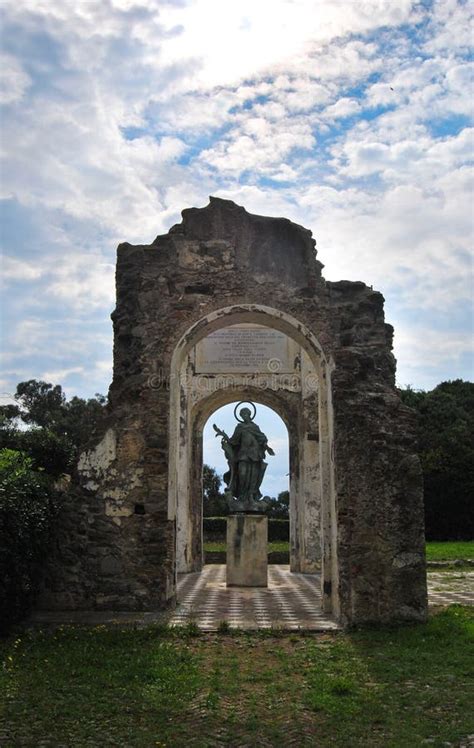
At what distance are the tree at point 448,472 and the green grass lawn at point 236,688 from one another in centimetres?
1882

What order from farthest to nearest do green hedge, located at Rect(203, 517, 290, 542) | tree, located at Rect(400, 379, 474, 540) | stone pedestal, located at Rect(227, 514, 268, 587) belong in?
1. tree, located at Rect(400, 379, 474, 540)
2. green hedge, located at Rect(203, 517, 290, 542)
3. stone pedestal, located at Rect(227, 514, 268, 587)

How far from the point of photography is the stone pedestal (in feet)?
40.9

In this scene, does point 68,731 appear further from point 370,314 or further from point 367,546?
point 370,314

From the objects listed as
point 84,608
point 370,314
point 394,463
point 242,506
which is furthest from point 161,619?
point 242,506

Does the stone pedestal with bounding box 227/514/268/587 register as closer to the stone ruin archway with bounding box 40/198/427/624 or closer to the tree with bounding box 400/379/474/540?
the stone ruin archway with bounding box 40/198/427/624

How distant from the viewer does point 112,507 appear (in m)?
8.62

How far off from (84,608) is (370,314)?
4.99m

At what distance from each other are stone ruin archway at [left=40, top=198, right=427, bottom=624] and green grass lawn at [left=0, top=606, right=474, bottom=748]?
50.3 inches

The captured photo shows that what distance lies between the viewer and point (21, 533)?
6859 millimetres

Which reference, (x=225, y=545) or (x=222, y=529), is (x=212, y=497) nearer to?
(x=222, y=529)

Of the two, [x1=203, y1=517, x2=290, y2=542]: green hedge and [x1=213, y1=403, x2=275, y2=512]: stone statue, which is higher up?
[x1=213, y1=403, x2=275, y2=512]: stone statue

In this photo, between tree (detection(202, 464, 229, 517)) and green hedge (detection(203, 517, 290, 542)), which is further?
tree (detection(202, 464, 229, 517))

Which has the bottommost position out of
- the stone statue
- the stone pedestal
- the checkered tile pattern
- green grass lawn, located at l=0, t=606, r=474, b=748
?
the checkered tile pattern

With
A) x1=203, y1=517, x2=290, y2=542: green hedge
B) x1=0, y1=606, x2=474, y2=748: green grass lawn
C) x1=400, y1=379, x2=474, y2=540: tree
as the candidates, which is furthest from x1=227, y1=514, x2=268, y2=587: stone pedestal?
x1=400, y1=379, x2=474, y2=540: tree
